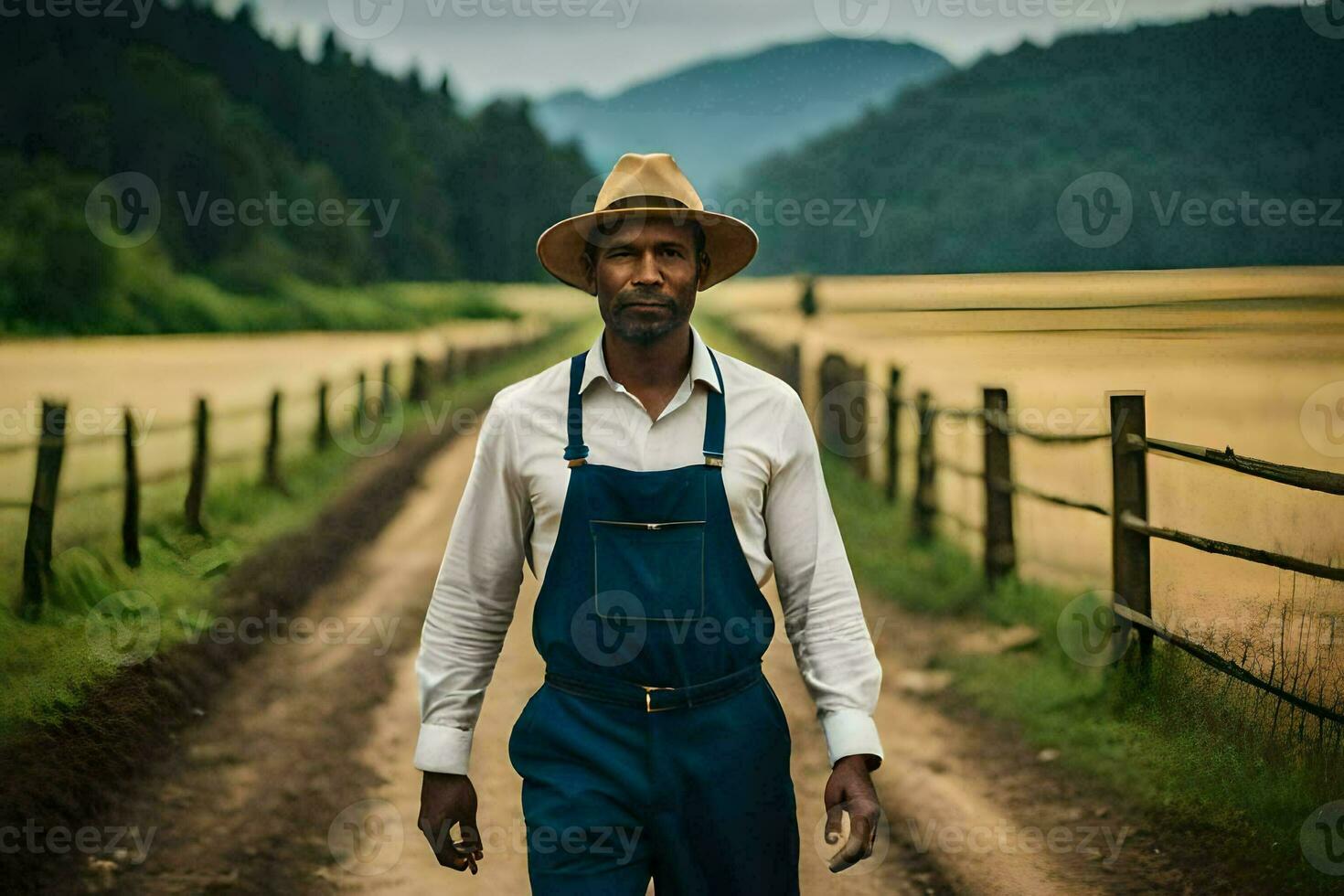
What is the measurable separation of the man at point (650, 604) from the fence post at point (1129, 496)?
3446mm

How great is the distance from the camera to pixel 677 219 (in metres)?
2.66

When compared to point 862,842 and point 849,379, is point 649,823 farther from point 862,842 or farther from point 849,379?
point 849,379

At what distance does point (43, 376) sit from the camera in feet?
31.9

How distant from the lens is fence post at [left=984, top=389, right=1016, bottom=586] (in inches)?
310

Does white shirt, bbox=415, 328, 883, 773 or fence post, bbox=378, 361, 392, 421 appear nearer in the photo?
white shirt, bbox=415, 328, 883, 773

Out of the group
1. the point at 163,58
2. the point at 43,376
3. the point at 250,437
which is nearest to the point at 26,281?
the point at 43,376

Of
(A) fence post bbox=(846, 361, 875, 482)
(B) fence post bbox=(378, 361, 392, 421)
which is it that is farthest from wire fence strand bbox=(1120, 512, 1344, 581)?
(B) fence post bbox=(378, 361, 392, 421)

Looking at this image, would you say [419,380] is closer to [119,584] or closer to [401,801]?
[119,584]

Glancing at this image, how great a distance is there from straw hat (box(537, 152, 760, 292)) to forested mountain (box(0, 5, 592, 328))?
328 inches

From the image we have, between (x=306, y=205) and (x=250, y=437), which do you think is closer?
(x=250, y=437)

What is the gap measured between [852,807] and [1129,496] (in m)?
3.76

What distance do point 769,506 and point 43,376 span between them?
8.63 m

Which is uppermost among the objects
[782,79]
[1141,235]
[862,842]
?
[782,79]

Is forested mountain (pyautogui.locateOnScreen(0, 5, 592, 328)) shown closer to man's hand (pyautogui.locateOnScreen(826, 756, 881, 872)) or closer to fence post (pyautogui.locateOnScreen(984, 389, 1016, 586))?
fence post (pyautogui.locateOnScreen(984, 389, 1016, 586))
